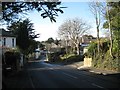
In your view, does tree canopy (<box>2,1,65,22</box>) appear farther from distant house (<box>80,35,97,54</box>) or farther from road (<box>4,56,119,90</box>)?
distant house (<box>80,35,97,54</box>)

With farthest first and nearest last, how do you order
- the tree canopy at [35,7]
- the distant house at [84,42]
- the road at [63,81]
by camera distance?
the distant house at [84,42] < the road at [63,81] < the tree canopy at [35,7]

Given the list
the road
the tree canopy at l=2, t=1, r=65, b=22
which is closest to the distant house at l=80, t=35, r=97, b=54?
the road

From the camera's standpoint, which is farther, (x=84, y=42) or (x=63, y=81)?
(x=84, y=42)

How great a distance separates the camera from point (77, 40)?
98.9 meters

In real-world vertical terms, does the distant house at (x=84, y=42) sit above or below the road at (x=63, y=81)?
above

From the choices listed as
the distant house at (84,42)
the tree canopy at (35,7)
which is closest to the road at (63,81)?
the tree canopy at (35,7)

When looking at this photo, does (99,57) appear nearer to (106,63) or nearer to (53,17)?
(106,63)

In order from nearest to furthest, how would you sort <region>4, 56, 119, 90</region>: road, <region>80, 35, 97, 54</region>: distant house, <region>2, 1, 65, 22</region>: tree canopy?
1. <region>2, 1, 65, 22</region>: tree canopy
2. <region>4, 56, 119, 90</region>: road
3. <region>80, 35, 97, 54</region>: distant house

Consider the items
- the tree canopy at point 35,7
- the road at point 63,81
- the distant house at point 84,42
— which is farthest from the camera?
the distant house at point 84,42

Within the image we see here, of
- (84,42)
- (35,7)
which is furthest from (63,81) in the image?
(84,42)

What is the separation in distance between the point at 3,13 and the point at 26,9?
4.75 feet

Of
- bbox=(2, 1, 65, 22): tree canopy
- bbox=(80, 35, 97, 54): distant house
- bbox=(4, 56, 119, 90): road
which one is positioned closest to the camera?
bbox=(2, 1, 65, 22): tree canopy

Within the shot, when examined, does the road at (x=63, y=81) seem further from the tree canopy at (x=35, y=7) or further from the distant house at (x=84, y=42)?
the distant house at (x=84, y=42)

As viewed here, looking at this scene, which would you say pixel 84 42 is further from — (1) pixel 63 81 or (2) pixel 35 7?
(2) pixel 35 7
